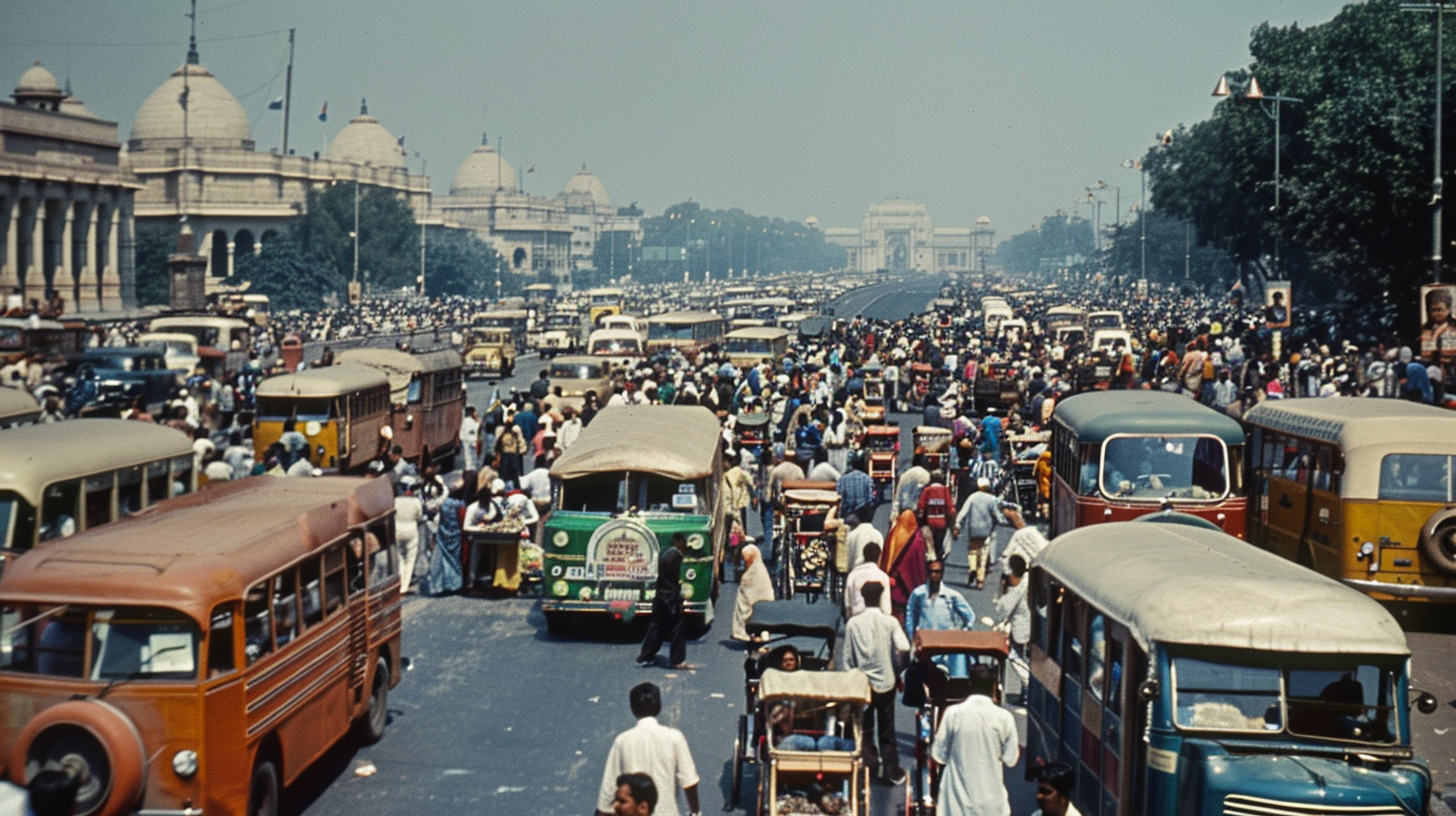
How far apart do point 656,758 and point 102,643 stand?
3.19 meters

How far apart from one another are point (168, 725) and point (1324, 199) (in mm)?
43035

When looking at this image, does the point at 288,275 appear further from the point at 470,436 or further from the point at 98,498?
the point at 98,498

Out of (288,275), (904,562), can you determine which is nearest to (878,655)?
(904,562)

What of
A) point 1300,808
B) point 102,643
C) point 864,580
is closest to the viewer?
point 1300,808

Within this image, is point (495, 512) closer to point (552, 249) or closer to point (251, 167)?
point (251, 167)

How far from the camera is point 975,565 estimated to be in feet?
62.6

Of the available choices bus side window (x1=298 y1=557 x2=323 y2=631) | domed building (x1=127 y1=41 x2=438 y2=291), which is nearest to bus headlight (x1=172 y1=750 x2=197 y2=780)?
bus side window (x1=298 y1=557 x2=323 y2=631)

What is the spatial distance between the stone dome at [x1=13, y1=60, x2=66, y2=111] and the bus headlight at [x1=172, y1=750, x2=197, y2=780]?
8287 cm

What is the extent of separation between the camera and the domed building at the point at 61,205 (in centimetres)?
7944

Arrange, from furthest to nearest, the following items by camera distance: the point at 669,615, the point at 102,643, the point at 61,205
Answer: the point at 61,205
the point at 669,615
the point at 102,643

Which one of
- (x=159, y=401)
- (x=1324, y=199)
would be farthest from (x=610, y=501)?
(x=1324, y=199)

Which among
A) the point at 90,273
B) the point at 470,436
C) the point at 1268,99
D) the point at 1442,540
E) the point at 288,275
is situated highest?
the point at 1268,99

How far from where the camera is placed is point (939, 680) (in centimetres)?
1091

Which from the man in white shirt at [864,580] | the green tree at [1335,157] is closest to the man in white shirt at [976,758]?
the man in white shirt at [864,580]
